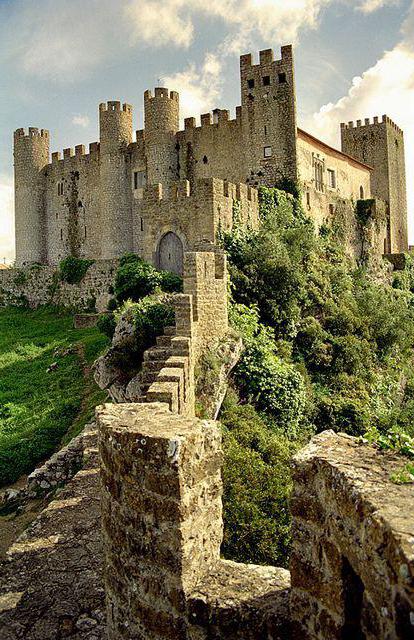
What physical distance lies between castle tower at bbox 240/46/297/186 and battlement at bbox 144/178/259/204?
234 inches

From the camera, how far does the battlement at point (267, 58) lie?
2725cm

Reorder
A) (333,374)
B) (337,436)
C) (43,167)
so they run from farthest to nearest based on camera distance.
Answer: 1. (43,167)
2. (333,374)
3. (337,436)

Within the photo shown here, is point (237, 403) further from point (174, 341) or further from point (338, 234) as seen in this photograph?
point (338, 234)

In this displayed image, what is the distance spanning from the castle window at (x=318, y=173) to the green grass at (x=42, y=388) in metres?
14.3

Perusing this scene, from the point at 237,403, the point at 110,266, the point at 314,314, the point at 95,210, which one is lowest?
the point at 237,403

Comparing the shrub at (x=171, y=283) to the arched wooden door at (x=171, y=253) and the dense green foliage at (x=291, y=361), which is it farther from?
the dense green foliage at (x=291, y=361)

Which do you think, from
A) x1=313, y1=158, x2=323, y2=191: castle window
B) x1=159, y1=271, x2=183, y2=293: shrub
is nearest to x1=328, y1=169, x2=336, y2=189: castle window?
x1=313, y1=158, x2=323, y2=191: castle window

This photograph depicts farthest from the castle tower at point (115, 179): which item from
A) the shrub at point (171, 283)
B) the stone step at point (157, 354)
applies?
the stone step at point (157, 354)

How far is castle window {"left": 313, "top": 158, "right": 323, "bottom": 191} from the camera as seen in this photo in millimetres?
30888

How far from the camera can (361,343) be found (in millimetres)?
21047

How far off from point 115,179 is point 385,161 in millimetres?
20287

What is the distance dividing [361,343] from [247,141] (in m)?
12.7

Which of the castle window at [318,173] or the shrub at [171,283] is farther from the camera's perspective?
the castle window at [318,173]

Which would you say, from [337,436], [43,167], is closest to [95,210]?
[43,167]
